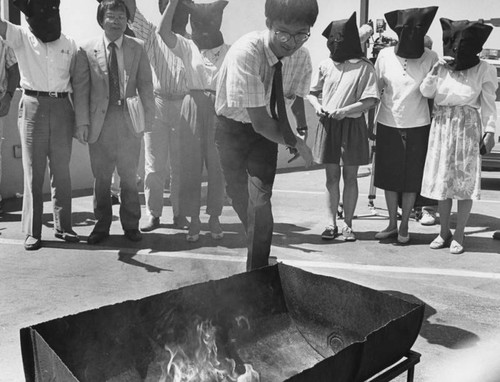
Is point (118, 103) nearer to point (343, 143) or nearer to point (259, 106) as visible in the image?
point (343, 143)

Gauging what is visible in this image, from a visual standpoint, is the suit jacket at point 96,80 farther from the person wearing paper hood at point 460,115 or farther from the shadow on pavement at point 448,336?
the shadow on pavement at point 448,336

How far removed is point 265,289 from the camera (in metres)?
3.03

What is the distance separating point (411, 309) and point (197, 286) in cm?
94

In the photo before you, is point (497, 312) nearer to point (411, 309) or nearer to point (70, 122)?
point (411, 309)

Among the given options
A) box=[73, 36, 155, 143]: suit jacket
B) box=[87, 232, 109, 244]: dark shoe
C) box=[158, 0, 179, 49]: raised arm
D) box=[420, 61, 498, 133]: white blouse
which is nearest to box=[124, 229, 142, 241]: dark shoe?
box=[87, 232, 109, 244]: dark shoe

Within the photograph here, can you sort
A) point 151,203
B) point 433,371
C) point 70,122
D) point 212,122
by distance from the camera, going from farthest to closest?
point 151,203 < point 212,122 < point 70,122 < point 433,371

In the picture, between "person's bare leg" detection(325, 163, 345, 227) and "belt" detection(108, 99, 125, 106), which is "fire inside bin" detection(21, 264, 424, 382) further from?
"person's bare leg" detection(325, 163, 345, 227)

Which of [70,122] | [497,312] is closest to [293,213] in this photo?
[70,122]

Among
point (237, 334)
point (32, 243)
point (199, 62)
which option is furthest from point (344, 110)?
point (237, 334)

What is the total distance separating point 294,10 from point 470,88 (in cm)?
301

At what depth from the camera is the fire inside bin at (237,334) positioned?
7.07 ft

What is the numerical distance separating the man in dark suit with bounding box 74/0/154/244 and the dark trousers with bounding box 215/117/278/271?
164 cm

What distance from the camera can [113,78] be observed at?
17.5ft

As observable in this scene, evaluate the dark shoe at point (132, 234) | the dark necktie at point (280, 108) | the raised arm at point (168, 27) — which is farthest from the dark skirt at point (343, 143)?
the dark necktie at point (280, 108)
